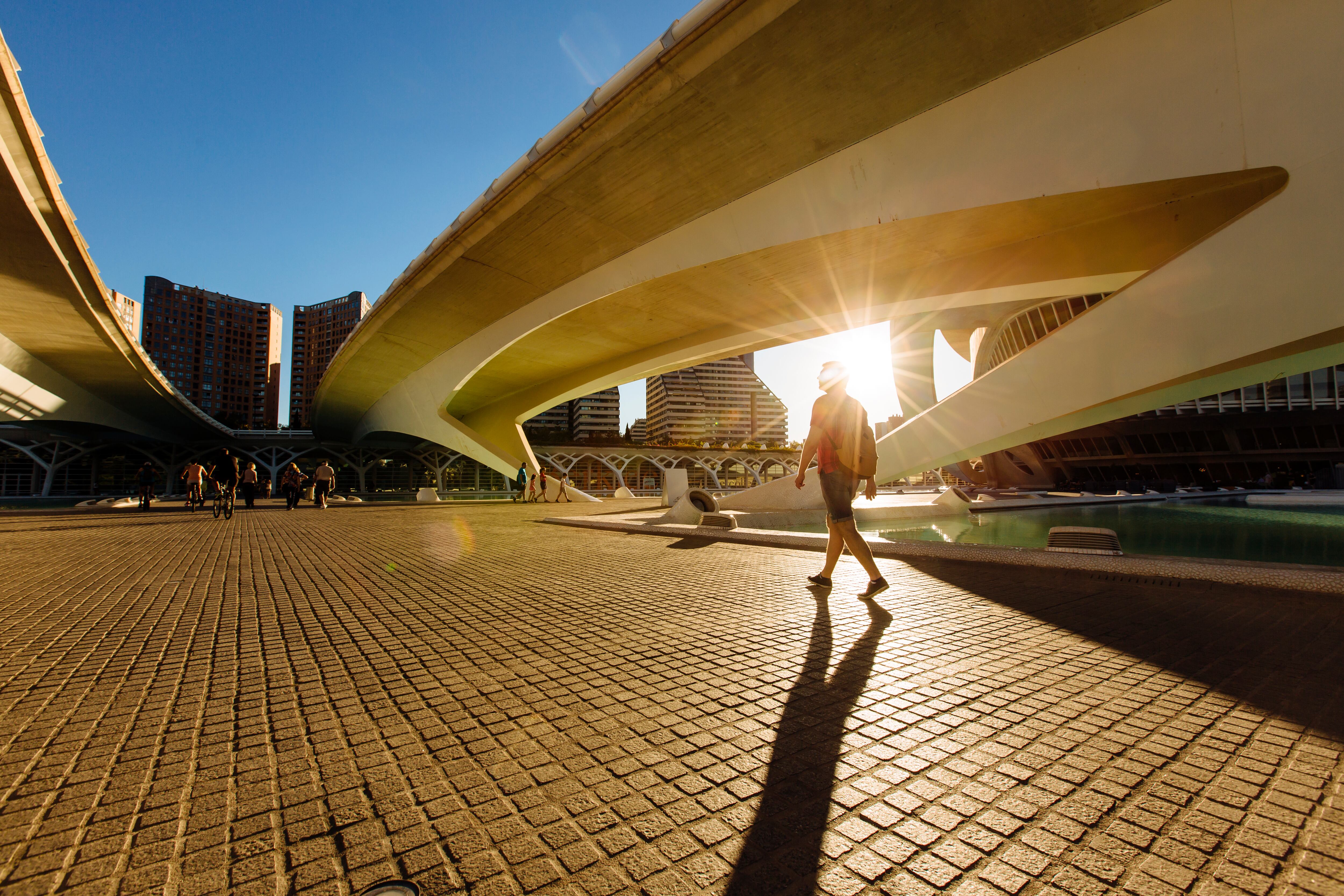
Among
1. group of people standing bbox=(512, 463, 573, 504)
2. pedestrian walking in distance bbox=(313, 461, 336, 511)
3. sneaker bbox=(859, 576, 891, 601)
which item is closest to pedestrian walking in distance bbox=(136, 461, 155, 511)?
pedestrian walking in distance bbox=(313, 461, 336, 511)

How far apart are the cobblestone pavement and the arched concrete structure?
6133 mm

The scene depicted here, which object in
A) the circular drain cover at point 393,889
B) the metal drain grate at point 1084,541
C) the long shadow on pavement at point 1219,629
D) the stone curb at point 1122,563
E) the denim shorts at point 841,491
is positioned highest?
the denim shorts at point 841,491

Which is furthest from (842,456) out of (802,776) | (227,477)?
(227,477)

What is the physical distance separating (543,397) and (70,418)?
2392 cm

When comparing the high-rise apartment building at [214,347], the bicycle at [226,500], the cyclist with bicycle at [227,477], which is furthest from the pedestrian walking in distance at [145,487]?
the high-rise apartment building at [214,347]

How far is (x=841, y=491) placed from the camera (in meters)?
4.65

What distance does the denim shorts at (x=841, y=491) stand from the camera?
4648mm

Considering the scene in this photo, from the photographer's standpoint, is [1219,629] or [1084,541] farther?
[1084,541]

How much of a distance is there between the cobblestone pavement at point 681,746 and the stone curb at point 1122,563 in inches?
19.2

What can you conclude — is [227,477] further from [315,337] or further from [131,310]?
[315,337]

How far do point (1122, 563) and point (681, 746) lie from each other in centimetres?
535

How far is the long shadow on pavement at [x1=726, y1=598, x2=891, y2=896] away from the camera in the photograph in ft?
4.46

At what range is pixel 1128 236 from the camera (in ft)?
35.0

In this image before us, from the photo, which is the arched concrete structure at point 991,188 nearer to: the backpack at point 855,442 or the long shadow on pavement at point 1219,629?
the long shadow on pavement at point 1219,629
